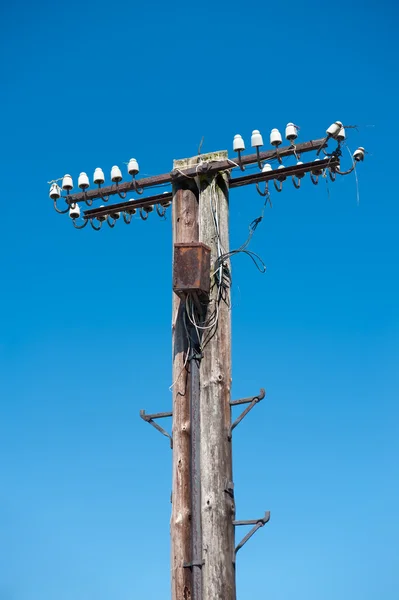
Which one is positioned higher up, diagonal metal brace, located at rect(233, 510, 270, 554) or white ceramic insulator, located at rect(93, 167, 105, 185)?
white ceramic insulator, located at rect(93, 167, 105, 185)

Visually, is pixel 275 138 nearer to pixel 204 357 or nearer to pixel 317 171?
pixel 317 171

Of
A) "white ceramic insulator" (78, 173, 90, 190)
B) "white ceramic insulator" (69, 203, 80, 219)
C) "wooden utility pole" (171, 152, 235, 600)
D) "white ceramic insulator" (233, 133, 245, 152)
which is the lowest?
"wooden utility pole" (171, 152, 235, 600)

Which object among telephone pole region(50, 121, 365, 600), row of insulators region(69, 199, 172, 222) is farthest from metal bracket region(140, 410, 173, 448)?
row of insulators region(69, 199, 172, 222)

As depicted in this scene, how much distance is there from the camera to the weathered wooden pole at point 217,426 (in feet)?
24.8

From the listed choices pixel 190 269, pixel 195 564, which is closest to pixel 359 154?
pixel 190 269

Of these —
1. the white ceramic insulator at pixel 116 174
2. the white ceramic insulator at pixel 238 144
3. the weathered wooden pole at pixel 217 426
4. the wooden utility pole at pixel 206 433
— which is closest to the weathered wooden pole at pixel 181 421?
the wooden utility pole at pixel 206 433

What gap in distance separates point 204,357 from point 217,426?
59 centimetres

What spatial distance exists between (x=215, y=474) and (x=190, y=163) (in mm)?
2745

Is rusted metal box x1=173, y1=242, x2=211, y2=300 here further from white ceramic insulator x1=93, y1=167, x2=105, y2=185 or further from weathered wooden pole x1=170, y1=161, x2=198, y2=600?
white ceramic insulator x1=93, y1=167, x2=105, y2=185

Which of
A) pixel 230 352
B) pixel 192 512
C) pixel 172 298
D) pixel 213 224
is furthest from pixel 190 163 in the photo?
pixel 192 512

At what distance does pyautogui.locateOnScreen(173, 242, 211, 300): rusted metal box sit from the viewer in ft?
26.8

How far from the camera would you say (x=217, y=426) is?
7.91 metres

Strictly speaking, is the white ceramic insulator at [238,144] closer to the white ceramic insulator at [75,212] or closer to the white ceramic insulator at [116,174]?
the white ceramic insulator at [116,174]

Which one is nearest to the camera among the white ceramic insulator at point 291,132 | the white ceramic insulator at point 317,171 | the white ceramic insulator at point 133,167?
the white ceramic insulator at point 291,132
